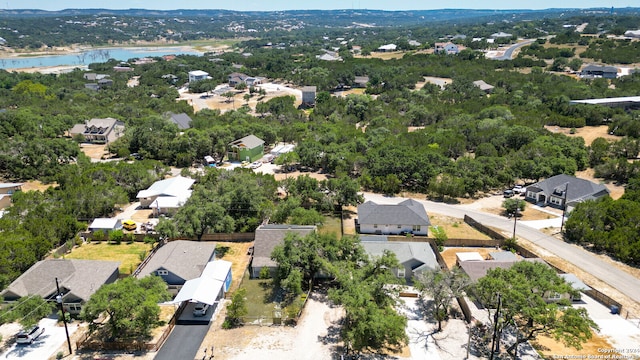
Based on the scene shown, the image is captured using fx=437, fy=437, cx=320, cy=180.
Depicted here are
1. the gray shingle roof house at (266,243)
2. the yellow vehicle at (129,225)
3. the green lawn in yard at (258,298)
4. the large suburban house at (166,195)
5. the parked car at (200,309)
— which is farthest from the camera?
the large suburban house at (166,195)

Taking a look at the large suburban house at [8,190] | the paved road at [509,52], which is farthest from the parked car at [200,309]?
the paved road at [509,52]

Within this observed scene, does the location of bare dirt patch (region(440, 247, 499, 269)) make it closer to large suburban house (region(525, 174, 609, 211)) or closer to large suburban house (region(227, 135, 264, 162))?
large suburban house (region(525, 174, 609, 211))

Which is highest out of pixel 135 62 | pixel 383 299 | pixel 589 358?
pixel 135 62

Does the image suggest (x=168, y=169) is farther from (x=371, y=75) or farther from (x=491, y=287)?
(x=371, y=75)

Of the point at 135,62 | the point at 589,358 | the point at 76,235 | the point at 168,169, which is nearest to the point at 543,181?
the point at 589,358

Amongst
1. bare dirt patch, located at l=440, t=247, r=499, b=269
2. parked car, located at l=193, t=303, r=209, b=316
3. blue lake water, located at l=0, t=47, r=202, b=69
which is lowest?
bare dirt patch, located at l=440, t=247, r=499, b=269

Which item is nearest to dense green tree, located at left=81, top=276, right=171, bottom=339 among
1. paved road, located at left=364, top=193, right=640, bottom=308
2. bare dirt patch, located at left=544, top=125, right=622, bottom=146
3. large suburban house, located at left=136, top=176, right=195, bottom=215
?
large suburban house, located at left=136, top=176, right=195, bottom=215

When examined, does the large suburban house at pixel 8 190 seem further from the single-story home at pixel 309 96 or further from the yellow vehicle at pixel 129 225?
the single-story home at pixel 309 96
